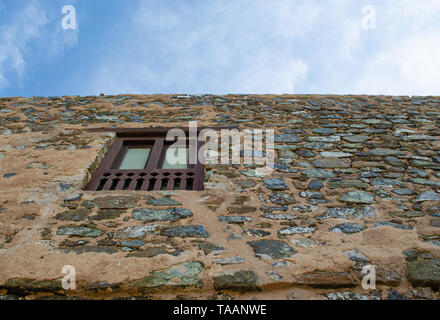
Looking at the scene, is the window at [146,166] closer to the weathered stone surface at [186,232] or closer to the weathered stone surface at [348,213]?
the weathered stone surface at [186,232]

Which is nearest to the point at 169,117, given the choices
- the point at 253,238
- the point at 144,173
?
the point at 144,173

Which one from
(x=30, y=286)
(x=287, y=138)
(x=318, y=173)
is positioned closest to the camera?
(x=30, y=286)

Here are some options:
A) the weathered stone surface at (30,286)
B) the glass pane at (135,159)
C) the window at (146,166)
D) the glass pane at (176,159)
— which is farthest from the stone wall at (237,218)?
the glass pane at (176,159)

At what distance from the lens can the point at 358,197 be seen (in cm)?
241

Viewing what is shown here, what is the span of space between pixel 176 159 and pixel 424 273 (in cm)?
227

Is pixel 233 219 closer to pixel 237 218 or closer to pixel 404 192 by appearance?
pixel 237 218

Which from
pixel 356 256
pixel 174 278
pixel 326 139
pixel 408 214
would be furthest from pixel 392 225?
pixel 174 278

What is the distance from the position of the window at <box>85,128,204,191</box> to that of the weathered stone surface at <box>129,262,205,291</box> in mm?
1023

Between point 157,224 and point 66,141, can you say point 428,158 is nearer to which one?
point 157,224

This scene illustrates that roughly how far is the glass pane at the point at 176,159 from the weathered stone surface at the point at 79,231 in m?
1.17

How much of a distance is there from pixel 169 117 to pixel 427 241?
2905mm

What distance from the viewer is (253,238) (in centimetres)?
196

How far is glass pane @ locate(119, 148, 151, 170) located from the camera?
3096mm

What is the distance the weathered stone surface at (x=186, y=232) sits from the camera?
1.96m
